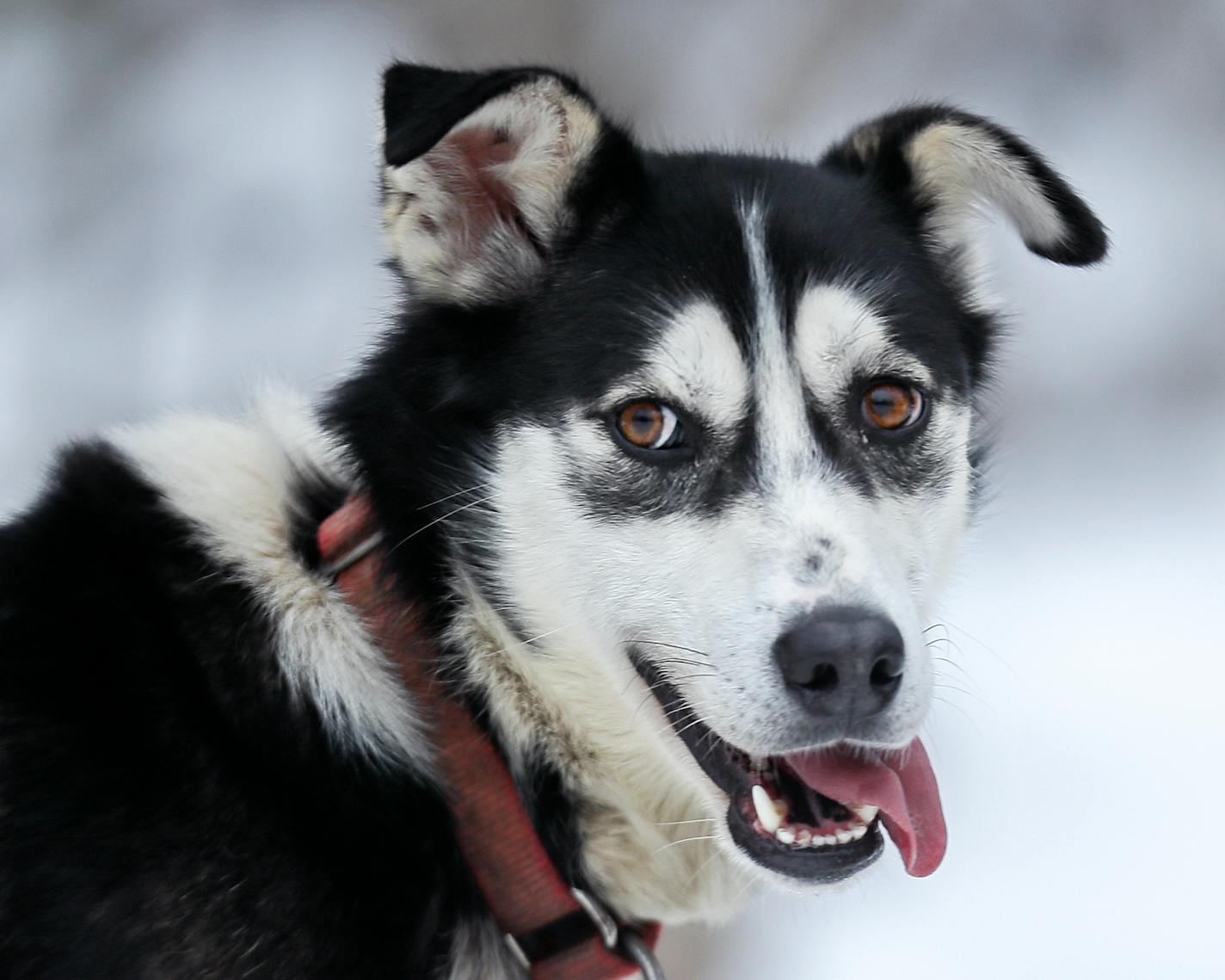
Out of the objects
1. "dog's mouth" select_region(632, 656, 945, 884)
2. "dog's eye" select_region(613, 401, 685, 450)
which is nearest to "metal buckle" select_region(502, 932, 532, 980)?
"dog's mouth" select_region(632, 656, 945, 884)

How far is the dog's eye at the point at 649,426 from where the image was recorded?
5.96ft

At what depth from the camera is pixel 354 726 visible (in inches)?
69.6

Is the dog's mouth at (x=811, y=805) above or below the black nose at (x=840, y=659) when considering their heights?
below

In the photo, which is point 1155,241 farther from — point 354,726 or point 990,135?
point 354,726

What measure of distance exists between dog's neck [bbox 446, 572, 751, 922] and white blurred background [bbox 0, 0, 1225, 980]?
6.89 ft

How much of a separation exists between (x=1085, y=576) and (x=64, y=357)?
12.7ft

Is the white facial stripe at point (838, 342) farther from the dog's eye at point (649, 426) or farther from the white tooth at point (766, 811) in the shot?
the white tooth at point (766, 811)

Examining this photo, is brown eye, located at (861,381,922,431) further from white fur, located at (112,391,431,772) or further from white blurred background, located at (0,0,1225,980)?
white blurred background, located at (0,0,1225,980)

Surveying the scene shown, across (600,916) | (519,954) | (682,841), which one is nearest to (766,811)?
(682,841)

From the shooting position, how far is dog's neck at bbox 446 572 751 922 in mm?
1848

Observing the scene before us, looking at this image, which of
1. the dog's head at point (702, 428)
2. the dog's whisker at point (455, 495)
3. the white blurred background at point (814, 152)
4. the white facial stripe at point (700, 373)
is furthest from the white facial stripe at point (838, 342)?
the white blurred background at point (814, 152)

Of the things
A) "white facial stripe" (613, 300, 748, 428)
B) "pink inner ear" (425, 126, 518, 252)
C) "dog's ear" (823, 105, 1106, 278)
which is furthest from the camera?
"dog's ear" (823, 105, 1106, 278)

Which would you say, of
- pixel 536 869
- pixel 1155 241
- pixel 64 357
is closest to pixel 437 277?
pixel 536 869

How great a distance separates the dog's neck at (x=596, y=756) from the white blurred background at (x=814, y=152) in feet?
6.89
